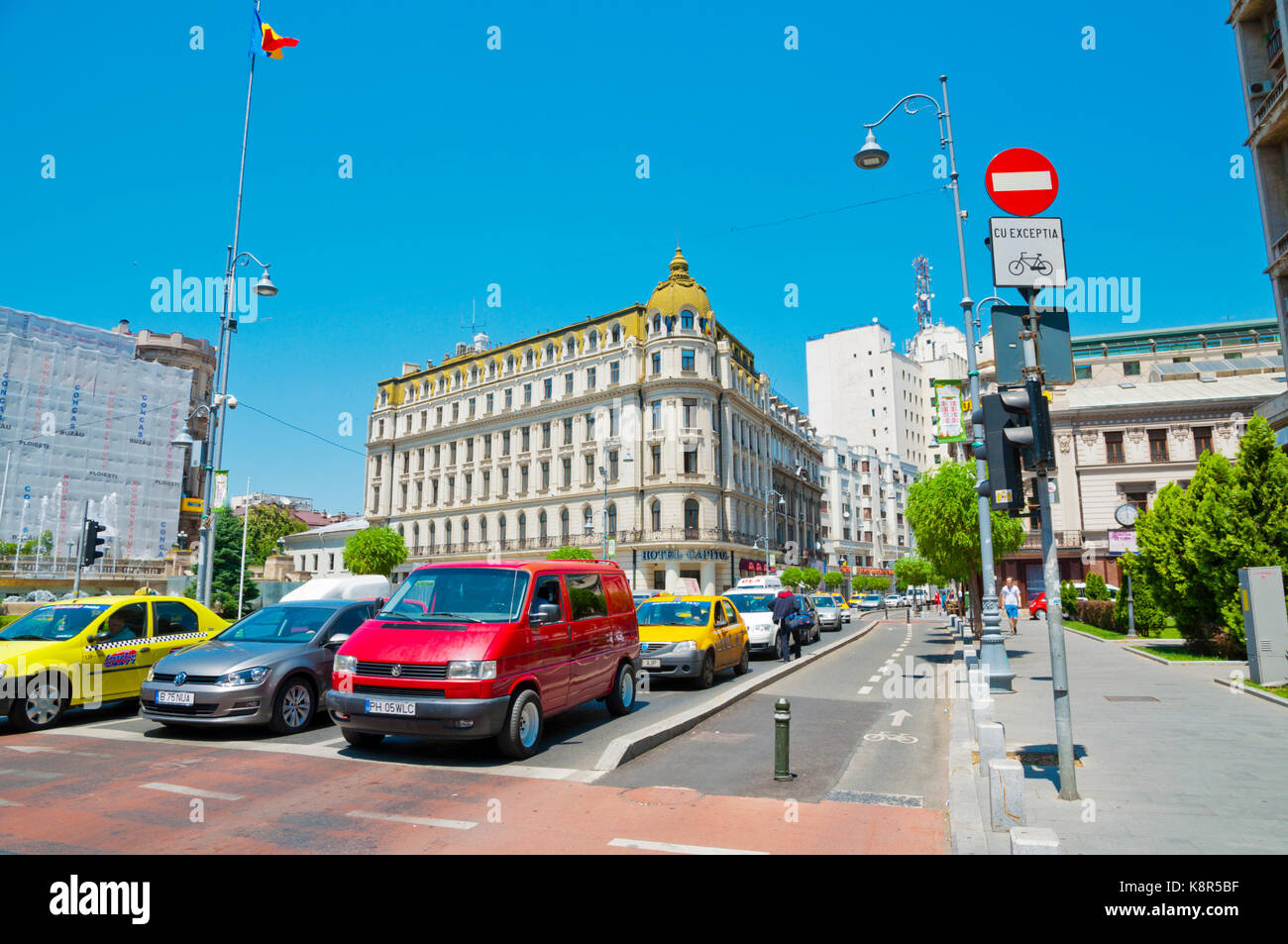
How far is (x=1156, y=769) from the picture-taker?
7.14m

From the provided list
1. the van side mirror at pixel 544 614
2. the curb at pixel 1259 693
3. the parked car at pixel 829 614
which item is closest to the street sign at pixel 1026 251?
the van side mirror at pixel 544 614

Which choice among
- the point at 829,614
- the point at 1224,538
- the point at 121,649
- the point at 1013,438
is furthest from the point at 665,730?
the point at 829,614

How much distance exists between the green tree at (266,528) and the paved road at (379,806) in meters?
74.4

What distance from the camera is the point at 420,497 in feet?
216

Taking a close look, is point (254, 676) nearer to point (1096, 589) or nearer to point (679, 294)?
point (1096, 589)

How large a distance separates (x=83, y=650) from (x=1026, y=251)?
11885mm

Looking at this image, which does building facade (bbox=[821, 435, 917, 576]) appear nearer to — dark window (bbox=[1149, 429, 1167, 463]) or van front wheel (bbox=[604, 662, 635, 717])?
dark window (bbox=[1149, 429, 1167, 463])

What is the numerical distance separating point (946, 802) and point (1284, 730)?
17.6 ft

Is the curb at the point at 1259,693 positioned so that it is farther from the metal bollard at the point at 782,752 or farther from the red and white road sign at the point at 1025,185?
the red and white road sign at the point at 1025,185

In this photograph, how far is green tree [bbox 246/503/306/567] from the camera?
81088 millimetres

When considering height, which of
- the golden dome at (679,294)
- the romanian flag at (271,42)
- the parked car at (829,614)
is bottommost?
the parked car at (829,614)

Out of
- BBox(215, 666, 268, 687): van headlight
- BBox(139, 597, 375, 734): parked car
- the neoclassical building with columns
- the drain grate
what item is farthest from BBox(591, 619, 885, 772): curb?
the neoclassical building with columns

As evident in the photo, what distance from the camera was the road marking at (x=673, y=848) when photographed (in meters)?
5.10
